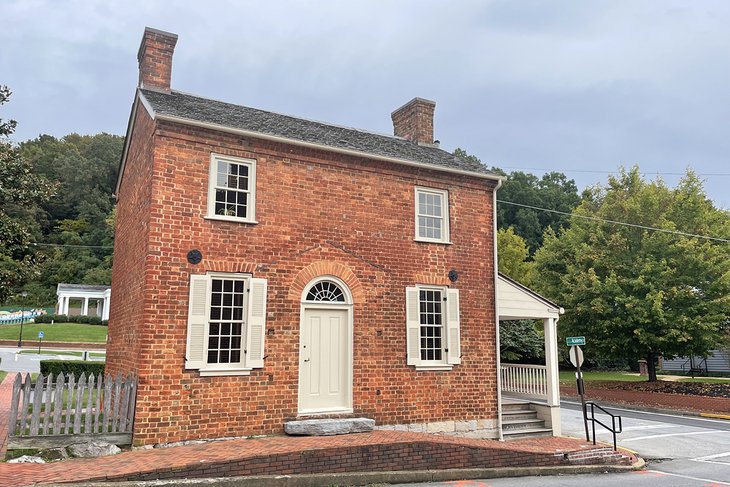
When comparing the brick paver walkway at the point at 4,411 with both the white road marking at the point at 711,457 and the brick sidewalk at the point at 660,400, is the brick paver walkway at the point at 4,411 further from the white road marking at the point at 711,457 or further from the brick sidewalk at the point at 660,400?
the brick sidewalk at the point at 660,400

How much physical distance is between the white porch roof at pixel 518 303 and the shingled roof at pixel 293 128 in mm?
2907

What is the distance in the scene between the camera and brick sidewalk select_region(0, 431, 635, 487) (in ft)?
24.7

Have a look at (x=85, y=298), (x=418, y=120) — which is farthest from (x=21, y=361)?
(x=85, y=298)

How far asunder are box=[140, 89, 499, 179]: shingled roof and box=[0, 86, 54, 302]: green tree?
13.4 ft

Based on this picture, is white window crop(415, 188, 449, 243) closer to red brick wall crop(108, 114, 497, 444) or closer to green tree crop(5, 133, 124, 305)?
red brick wall crop(108, 114, 497, 444)

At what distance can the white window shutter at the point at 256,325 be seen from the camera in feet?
33.9

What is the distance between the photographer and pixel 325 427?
34.5 ft

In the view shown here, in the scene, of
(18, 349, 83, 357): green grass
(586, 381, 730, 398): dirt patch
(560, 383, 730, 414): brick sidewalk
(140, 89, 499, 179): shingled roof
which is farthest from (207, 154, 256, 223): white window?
(18, 349, 83, 357): green grass

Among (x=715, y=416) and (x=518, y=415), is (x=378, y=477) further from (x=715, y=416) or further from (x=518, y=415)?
(x=715, y=416)

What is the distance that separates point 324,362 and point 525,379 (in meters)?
6.82

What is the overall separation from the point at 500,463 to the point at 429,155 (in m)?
7.68

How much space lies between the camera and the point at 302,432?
34.1 ft

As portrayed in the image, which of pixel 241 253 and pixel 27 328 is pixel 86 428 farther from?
pixel 27 328

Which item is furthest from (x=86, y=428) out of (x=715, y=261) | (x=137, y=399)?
(x=715, y=261)
